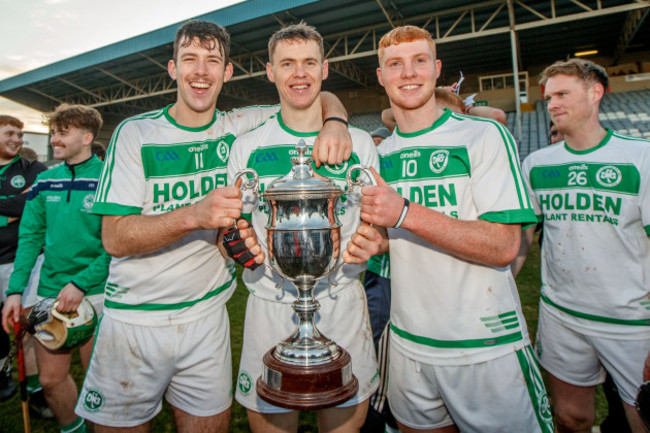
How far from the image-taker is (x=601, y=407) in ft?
10.2

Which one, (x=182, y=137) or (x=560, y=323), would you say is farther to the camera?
(x=560, y=323)

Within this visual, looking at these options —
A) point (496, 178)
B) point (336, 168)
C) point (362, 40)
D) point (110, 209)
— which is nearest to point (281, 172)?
point (336, 168)

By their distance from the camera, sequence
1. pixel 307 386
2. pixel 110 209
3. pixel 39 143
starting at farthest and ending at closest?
pixel 39 143 < pixel 110 209 < pixel 307 386

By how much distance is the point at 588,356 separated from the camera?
2275 mm

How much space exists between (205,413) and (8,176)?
3390mm

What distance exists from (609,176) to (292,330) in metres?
2.05

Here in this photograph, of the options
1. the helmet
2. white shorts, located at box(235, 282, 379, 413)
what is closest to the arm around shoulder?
white shorts, located at box(235, 282, 379, 413)

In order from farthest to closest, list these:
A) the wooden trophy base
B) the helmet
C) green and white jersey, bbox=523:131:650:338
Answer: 1. the helmet
2. green and white jersey, bbox=523:131:650:338
3. the wooden trophy base

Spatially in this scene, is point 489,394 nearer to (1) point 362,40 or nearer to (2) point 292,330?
(2) point 292,330

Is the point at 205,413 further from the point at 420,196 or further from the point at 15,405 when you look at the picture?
the point at 15,405

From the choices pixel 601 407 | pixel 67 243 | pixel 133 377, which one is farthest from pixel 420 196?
pixel 601 407

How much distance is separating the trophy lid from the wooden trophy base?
0.60 metres

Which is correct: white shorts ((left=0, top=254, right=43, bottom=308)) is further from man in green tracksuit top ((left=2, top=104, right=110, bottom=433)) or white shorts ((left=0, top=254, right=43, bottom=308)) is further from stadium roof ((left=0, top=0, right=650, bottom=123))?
stadium roof ((left=0, top=0, right=650, bottom=123))

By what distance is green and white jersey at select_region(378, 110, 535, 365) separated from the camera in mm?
1604
